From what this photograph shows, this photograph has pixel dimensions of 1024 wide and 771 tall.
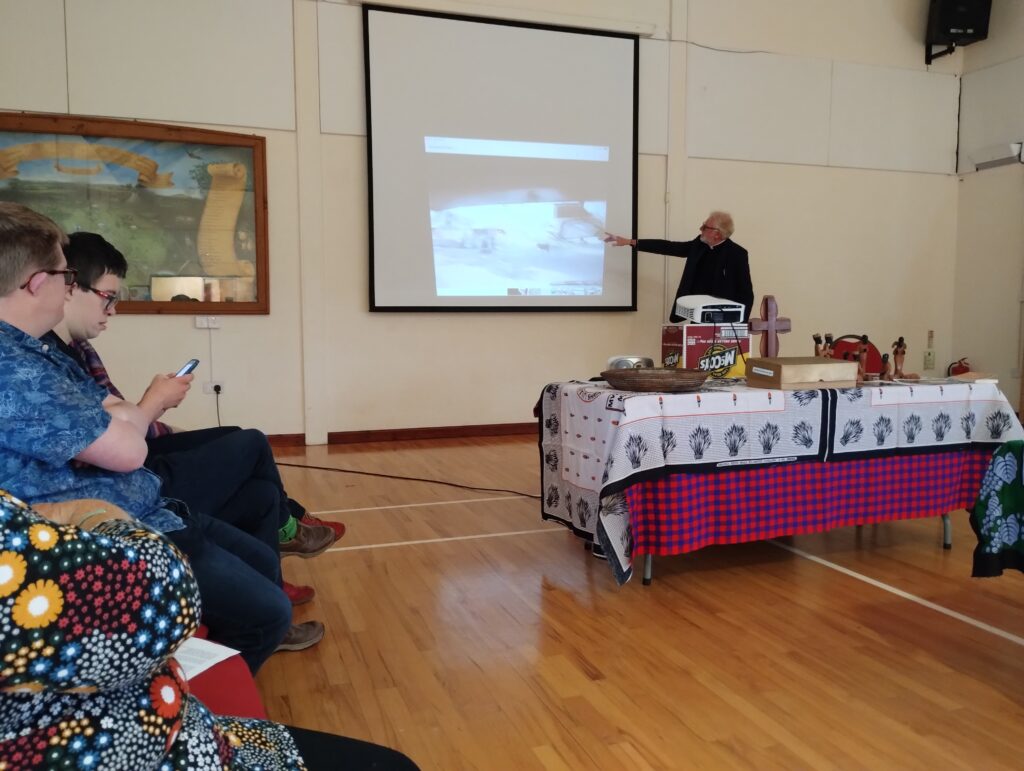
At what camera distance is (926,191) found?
6801mm

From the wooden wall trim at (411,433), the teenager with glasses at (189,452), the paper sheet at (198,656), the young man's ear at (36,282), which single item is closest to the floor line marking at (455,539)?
the teenager with glasses at (189,452)

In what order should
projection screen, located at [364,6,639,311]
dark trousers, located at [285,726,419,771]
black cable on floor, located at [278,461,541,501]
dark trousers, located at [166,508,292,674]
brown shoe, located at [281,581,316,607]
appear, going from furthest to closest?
projection screen, located at [364,6,639,311]
black cable on floor, located at [278,461,541,501]
brown shoe, located at [281,581,316,607]
dark trousers, located at [166,508,292,674]
dark trousers, located at [285,726,419,771]

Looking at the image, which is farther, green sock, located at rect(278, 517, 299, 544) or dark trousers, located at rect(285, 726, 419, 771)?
green sock, located at rect(278, 517, 299, 544)

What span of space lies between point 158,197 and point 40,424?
430 centimetres

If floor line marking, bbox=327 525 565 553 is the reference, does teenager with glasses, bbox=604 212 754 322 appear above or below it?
above

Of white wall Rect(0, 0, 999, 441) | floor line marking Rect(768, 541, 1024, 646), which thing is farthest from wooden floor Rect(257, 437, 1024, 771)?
white wall Rect(0, 0, 999, 441)

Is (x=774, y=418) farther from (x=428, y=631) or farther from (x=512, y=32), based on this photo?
(x=512, y=32)

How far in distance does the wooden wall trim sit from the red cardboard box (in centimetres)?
289

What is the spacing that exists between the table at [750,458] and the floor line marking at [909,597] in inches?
7.0

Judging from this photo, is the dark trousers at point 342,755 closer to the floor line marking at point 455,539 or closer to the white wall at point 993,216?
the floor line marking at point 455,539

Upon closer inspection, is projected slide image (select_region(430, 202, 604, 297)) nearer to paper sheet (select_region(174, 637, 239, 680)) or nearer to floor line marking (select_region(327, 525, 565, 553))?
floor line marking (select_region(327, 525, 565, 553))

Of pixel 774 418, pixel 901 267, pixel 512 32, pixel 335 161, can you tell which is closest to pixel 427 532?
pixel 774 418

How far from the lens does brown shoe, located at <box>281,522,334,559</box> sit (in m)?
2.36

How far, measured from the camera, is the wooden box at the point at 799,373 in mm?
2508
